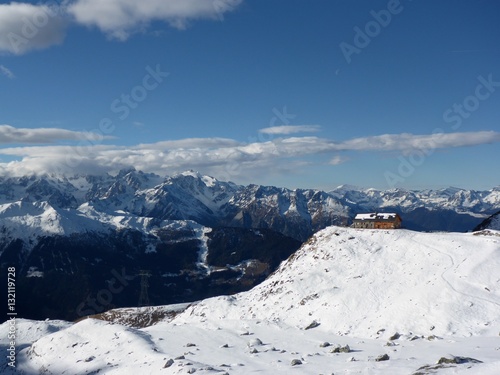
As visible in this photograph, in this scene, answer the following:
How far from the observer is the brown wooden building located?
109188mm

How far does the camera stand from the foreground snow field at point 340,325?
41.5 m

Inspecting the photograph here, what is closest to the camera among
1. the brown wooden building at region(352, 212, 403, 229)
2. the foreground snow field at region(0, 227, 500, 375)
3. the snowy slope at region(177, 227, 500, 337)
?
the foreground snow field at region(0, 227, 500, 375)

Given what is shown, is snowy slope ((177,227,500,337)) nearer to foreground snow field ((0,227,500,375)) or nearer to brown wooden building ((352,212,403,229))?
foreground snow field ((0,227,500,375))

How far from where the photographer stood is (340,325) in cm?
5734

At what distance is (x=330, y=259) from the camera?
79500mm

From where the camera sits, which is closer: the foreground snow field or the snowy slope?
the foreground snow field

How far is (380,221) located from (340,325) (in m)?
57.5

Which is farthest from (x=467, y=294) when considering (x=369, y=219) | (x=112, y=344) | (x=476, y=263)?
(x=369, y=219)

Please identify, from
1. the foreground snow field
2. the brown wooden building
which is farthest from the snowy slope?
the brown wooden building

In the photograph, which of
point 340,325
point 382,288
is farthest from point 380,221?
point 340,325

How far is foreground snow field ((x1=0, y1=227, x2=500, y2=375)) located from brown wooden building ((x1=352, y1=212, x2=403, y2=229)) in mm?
25380

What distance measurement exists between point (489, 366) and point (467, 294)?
29451mm

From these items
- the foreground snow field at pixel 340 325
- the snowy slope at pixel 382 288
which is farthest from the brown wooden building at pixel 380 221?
the foreground snow field at pixel 340 325

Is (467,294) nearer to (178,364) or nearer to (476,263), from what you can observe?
(476,263)
